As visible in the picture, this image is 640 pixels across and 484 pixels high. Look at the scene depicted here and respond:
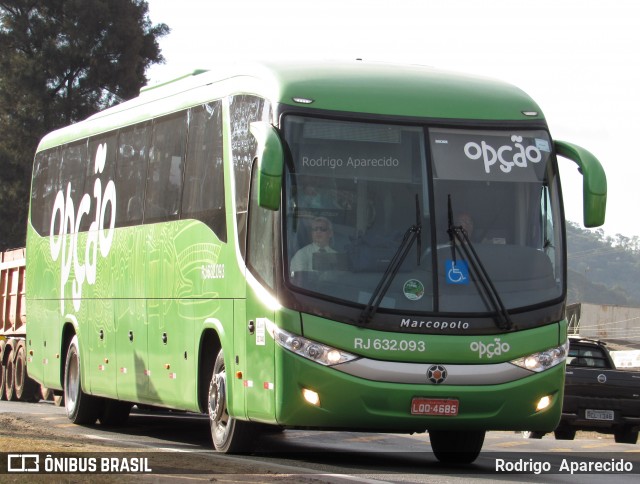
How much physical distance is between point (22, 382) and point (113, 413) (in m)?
9.54

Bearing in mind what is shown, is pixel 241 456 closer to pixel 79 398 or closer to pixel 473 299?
pixel 473 299

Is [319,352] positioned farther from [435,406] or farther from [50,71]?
[50,71]

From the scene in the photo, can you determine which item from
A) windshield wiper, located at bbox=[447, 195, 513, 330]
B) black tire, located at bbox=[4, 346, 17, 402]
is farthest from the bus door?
black tire, located at bbox=[4, 346, 17, 402]

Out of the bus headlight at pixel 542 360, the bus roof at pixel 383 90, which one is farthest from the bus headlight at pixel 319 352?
the bus roof at pixel 383 90

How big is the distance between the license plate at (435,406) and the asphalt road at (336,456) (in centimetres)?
59

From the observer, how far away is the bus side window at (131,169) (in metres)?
17.7

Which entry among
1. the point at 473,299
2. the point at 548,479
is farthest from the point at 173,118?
the point at 548,479

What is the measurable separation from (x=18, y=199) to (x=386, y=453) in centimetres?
3957

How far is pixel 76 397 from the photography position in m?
20.3

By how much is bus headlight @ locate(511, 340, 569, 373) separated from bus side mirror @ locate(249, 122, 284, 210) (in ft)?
8.74

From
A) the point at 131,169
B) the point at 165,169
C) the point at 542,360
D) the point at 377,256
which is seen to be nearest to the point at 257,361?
the point at 377,256

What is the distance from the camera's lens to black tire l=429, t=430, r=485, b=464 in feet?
50.1

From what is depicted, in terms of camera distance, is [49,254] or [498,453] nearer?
[498,453]

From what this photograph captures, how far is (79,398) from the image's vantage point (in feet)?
66.2
